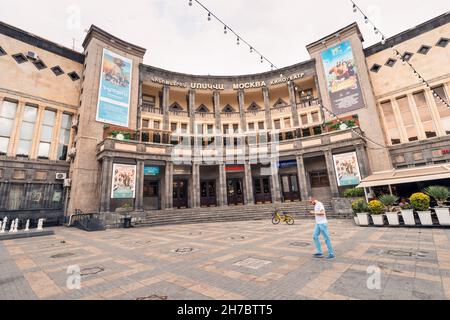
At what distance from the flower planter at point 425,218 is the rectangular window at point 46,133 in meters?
30.5

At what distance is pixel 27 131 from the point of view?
21.3 m

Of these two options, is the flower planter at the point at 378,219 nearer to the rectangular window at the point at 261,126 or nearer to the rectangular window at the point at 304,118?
the rectangular window at the point at 304,118

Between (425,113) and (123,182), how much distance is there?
30007 millimetres

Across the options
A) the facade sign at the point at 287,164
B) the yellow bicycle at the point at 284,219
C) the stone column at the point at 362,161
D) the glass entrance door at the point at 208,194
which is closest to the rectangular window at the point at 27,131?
the glass entrance door at the point at 208,194

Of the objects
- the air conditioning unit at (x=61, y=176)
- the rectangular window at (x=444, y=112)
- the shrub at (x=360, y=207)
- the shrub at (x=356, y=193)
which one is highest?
the rectangular window at (x=444, y=112)

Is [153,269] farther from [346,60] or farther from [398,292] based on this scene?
[346,60]

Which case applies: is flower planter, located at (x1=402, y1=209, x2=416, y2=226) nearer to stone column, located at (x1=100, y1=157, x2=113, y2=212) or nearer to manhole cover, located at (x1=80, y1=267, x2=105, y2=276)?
manhole cover, located at (x1=80, y1=267, x2=105, y2=276)

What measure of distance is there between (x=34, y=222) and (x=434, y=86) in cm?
4003

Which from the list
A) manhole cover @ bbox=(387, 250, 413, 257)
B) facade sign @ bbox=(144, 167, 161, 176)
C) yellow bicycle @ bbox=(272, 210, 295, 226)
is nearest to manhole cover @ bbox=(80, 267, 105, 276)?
manhole cover @ bbox=(387, 250, 413, 257)

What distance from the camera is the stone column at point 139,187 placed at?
19789 millimetres

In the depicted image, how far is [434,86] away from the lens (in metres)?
21.2

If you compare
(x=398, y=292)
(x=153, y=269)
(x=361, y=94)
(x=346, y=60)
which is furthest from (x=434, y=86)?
(x=153, y=269)

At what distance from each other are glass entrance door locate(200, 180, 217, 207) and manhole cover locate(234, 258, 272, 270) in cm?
2093

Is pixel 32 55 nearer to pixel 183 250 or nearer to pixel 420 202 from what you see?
pixel 183 250
